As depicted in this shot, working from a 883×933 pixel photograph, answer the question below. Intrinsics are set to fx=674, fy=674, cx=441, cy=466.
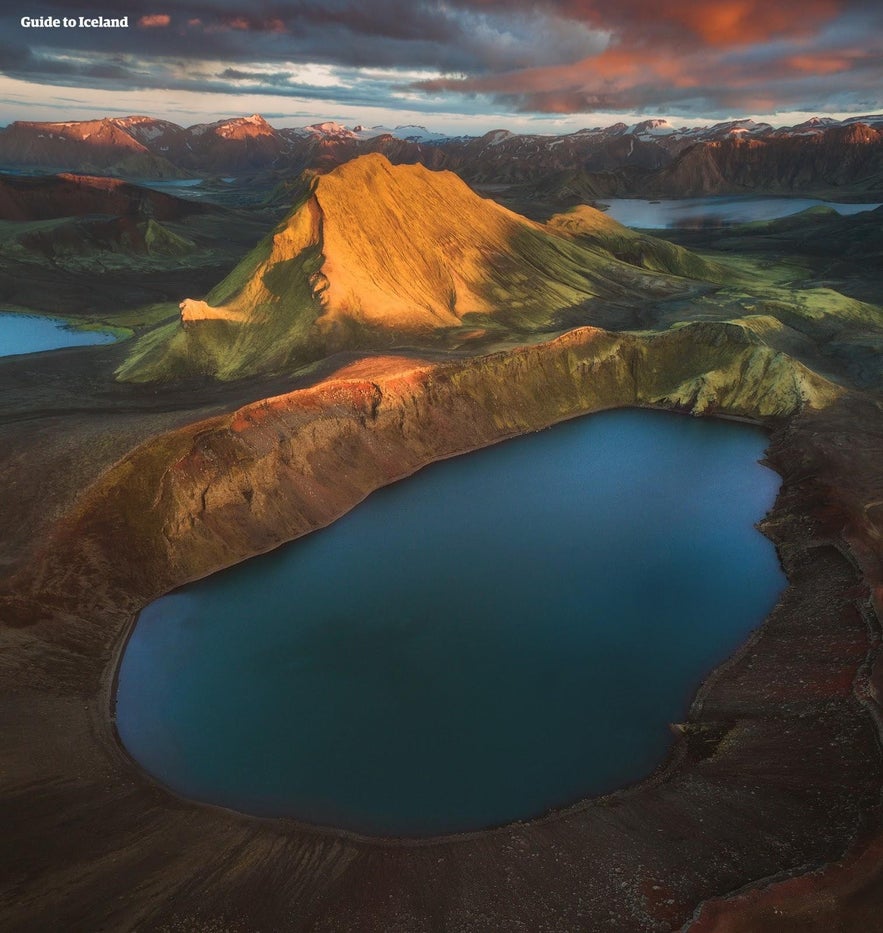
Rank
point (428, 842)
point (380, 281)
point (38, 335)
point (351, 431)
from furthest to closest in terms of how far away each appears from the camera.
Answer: point (38, 335) < point (380, 281) < point (351, 431) < point (428, 842)

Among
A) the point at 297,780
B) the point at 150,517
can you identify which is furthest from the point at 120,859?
the point at 150,517

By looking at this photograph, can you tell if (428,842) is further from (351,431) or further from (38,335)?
(38,335)

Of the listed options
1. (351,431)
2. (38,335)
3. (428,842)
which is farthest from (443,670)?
(38,335)

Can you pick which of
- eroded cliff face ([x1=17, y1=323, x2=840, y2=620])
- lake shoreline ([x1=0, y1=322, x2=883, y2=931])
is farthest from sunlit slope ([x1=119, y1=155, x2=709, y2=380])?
lake shoreline ([x1=0, y1=322, x2=883, y2=931])

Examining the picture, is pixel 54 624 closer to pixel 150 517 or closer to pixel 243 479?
pixel 150 517

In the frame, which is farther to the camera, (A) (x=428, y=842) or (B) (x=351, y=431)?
(B) (x=351, y=431)

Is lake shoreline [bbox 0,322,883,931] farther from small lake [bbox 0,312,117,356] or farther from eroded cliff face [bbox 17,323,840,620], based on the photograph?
small lake [bbox 0,312,117,356]

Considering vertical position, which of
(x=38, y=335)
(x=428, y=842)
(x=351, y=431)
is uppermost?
(x=351, y=431)

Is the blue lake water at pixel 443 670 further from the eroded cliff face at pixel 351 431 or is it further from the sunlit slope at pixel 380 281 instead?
the sunlit slope at pixel 380 281
